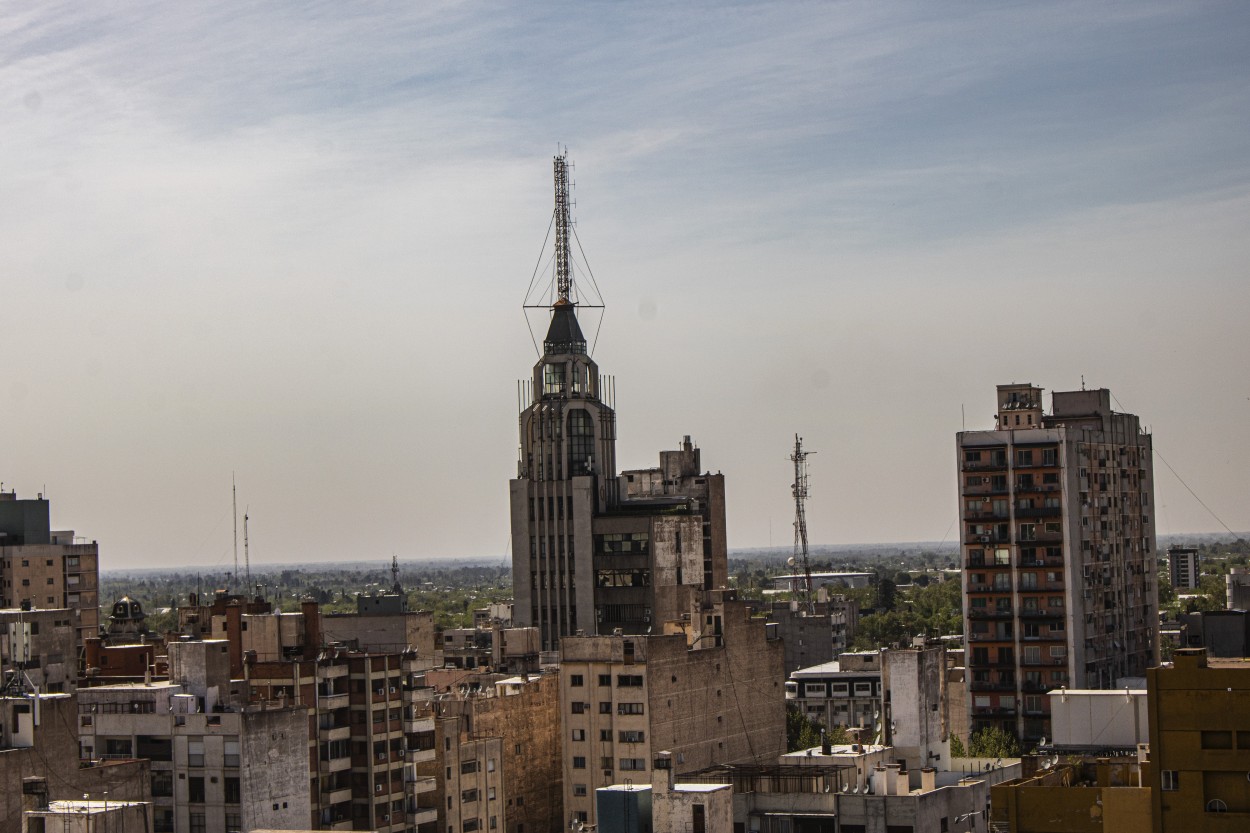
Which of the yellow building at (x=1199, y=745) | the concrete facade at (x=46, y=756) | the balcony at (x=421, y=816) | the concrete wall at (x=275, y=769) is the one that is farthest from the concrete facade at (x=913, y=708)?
the yellow building at (x=1199, y=745)

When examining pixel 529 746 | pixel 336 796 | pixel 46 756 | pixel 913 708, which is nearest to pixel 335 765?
pixel 336 796

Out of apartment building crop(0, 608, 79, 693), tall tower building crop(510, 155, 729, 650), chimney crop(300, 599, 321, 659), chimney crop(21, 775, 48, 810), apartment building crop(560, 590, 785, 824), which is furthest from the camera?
tall tower building crop(510, 155, 729, 650)

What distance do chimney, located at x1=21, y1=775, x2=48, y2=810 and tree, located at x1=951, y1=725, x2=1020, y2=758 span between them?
184ft

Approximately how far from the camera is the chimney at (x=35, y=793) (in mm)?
65188

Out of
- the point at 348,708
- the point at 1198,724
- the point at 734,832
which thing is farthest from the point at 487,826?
the point at 1198,724

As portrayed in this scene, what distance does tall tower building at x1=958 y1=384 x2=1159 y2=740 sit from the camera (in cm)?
11625

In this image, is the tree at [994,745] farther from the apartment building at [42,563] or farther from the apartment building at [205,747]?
the apartment building at [42,563]

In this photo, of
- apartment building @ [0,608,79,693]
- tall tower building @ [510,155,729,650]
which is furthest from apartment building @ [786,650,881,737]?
apartment building @ [0,608,79,693]

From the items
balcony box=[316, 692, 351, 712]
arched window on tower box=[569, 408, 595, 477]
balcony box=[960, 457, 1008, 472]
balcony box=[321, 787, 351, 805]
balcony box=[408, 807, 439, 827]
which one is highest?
arched window on tower box=[569, 408, 595, 477]

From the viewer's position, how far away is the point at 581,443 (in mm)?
157375

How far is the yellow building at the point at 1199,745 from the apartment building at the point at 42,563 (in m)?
121

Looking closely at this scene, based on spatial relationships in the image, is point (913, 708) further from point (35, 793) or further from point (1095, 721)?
point (35, 793)

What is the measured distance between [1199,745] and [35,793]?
38.3 m

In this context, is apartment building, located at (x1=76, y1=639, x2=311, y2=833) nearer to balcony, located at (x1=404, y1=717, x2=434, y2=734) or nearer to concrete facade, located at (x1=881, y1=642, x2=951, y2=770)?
balcony, located at (x1=404, y1=717, x2=434, y2=734)
